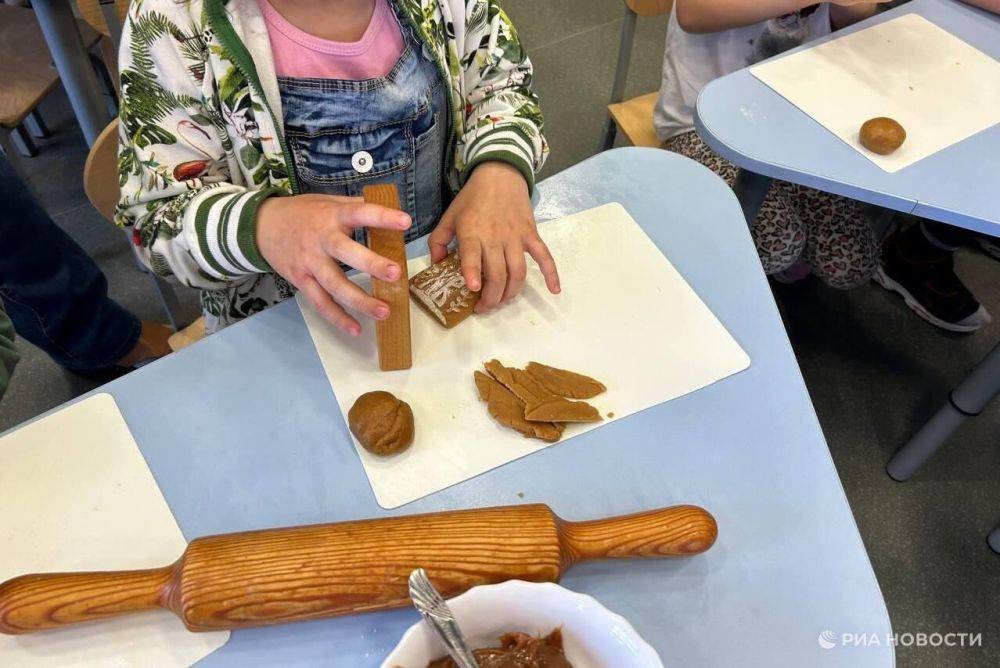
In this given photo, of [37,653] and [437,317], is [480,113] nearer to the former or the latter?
[437,317]

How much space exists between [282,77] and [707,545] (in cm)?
64

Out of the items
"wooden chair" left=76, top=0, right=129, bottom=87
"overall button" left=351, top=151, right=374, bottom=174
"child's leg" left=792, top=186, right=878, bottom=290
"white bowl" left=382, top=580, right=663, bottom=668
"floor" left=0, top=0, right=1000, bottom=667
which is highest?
"wooden chair" left=76, top=0, right=129, bottom=87

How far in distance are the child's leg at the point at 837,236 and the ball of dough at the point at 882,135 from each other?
0.43 meters

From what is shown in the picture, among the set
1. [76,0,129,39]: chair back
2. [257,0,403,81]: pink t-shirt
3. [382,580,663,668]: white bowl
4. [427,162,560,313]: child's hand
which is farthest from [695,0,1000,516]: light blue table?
[76,0,129,39]: chair back

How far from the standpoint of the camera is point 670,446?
623 mm

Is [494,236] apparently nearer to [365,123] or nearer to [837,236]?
[365,123]

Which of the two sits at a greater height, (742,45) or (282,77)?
(282,77)

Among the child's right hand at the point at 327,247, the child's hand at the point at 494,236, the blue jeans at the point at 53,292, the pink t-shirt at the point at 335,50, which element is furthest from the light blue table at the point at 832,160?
the blue jeans at the point at 53,292

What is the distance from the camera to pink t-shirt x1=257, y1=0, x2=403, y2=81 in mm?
713

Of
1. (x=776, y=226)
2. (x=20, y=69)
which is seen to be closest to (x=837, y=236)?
(x=776, y=226)

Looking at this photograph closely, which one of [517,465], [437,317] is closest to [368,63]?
[437,317]

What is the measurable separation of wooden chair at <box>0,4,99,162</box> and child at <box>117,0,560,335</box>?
935 millimetres

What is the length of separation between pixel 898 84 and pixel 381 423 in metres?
0.97

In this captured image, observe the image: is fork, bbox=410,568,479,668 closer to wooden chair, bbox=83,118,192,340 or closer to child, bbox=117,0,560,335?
child, bbox=117,0,560,335
